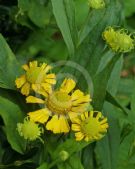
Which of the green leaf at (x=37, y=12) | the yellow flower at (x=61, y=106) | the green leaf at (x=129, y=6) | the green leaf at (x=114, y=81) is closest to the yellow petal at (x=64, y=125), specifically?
the yellow flower at (x=61, y=106)

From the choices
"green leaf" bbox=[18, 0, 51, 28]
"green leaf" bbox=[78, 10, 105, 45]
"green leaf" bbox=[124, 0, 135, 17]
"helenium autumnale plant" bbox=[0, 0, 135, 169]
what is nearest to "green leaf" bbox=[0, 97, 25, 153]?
"helenium autumnale plant" bbox=[0, 0, 135, 169]

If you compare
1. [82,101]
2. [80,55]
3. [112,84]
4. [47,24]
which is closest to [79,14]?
[47,24]

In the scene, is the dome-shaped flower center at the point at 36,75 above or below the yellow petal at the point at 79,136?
above

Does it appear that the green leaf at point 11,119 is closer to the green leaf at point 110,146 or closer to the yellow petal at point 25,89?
the yellow petal at point 25,89

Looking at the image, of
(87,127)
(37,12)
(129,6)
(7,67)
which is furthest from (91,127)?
(129,6)

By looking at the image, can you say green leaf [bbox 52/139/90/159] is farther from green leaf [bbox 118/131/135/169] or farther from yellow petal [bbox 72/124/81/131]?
green leaf [bbox 118/131/135/169]

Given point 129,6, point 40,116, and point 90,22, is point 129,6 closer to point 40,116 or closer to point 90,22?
point 90,22
